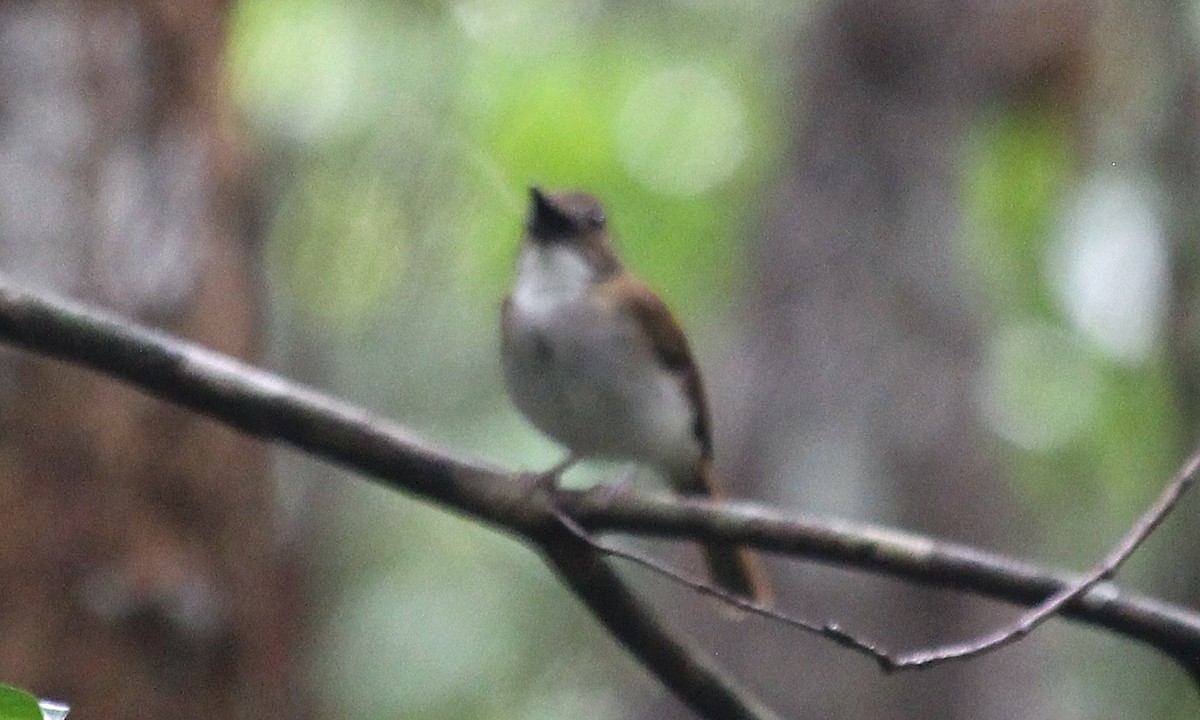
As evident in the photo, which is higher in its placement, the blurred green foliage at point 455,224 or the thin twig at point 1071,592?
the thin twig at point 1071,592

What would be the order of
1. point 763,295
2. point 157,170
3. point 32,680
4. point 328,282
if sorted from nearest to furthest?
1. point 32,680
2. point 157,170
3. point 328,282
4. point 763,295

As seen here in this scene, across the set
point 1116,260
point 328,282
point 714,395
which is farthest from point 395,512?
point 1116,260

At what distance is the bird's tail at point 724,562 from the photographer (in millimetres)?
4824

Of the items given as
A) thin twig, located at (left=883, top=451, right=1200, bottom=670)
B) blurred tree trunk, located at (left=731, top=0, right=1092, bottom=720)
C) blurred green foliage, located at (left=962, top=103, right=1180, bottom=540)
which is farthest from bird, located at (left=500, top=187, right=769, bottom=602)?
blurred green foliage, located at (left=962, top=103, right=1180, bottom=540)

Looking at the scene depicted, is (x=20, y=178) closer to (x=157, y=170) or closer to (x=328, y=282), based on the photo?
(x=157, y=170)

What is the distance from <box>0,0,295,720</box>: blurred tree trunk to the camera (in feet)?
15.1

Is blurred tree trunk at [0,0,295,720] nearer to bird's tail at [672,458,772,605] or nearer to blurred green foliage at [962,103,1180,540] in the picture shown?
bird's tail at [672,458,772,605]

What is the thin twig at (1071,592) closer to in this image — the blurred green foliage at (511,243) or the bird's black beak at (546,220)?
the bird's black beak at (546,220)

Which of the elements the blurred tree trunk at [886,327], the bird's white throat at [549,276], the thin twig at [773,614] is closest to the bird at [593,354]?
the bird's white throat at [549,276]

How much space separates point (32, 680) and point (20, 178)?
1.27 metres

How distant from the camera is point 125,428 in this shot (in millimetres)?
4766

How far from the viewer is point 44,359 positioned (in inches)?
182

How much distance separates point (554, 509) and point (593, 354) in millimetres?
1646

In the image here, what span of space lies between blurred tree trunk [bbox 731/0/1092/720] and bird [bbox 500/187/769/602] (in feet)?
8.44
